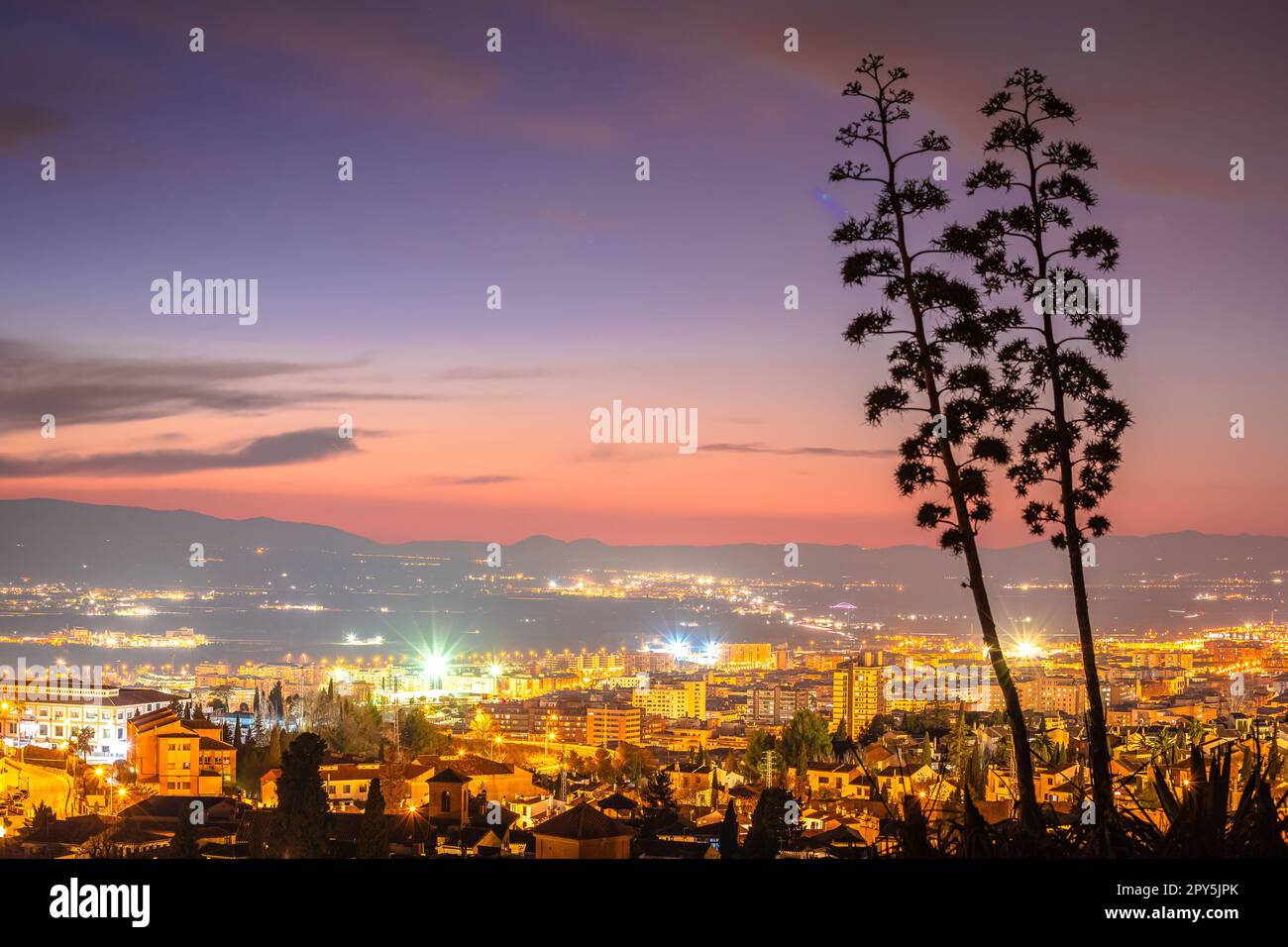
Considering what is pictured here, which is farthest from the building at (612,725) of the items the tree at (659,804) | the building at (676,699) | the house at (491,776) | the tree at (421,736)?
the tree at (659,804)

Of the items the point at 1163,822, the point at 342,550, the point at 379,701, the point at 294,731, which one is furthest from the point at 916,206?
the point at 342,550

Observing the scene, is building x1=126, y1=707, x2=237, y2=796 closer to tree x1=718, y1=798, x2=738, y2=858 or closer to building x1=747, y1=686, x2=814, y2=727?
tree x1=718, y1=798, x2=738, y2=858

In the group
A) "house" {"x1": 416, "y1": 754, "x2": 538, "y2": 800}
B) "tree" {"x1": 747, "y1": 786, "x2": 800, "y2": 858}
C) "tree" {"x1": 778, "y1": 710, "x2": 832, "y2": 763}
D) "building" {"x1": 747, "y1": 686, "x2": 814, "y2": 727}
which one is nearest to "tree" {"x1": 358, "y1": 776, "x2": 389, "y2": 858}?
"tree" {"x1": 747, "y1": 786, "x2": 800, "y2": 858}

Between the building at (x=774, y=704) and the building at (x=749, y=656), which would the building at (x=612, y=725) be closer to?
the building at (x=774, y=704)

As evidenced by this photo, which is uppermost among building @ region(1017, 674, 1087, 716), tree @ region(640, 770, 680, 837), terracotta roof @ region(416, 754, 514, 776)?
building @ region(1017, 674, 1087, 716)

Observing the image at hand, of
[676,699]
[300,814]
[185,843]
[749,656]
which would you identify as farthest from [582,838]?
[749,656]

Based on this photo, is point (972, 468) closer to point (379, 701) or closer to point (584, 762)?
point (584, 762)
